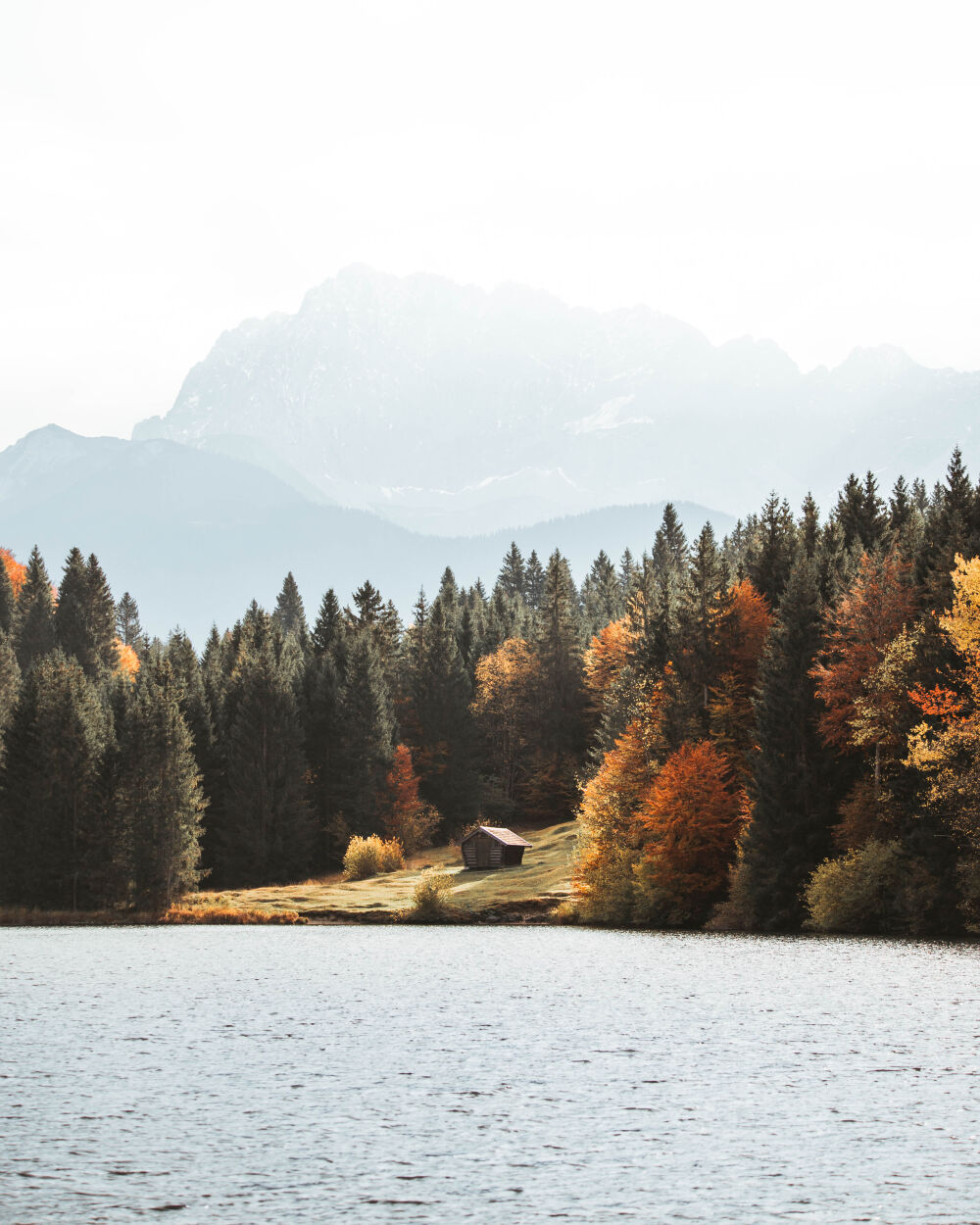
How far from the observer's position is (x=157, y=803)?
3659 inches

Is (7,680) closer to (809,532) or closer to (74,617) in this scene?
(74,617)

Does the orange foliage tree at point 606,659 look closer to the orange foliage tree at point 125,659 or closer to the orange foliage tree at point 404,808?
the orange foliage tree at point 404,808

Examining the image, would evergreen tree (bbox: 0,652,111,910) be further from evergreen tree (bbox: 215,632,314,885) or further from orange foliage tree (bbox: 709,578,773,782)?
orange foliage tree (bbox: 709,578,773,782)

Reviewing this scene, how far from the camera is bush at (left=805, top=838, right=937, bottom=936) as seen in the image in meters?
60.5

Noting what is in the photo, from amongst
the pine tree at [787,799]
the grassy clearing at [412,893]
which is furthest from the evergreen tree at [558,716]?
the pine tree at [787,799]

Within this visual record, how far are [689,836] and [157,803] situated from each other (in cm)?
4262

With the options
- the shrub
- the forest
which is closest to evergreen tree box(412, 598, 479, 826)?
the forest

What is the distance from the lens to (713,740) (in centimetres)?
7906

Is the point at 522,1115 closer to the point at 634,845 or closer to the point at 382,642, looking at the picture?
the point at 634,845

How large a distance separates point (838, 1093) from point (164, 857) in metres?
74.1

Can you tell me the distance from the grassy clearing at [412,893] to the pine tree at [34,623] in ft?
210

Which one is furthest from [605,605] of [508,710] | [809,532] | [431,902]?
[431,902]

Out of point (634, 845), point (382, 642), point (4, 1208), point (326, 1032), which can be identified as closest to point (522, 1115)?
point (4, 1208)

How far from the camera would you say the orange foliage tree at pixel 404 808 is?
12162 cm
